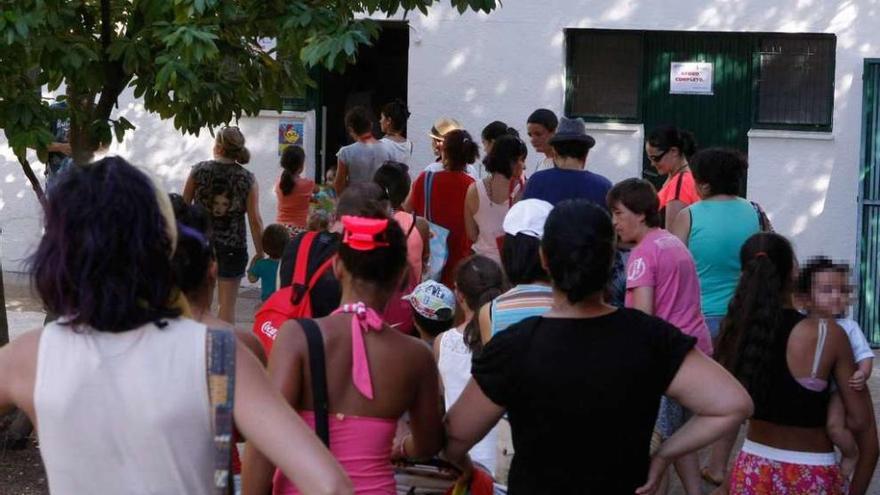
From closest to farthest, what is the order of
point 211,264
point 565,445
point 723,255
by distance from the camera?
point 565,445, point 211,264, point 723,255

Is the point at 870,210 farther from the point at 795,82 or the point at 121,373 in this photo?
the point at 121,373

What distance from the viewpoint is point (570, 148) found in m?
7.80

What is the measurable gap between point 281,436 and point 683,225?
458 cm

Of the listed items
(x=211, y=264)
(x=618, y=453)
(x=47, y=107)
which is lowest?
(x=618, y=453)

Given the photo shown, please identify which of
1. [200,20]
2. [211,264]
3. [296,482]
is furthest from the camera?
[200,20]

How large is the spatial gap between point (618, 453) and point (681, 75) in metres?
8.12

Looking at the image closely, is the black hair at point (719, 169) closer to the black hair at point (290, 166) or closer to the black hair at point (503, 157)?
the black hair at point (503, 157)

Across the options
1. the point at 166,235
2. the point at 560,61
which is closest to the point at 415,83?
the point at 560,61

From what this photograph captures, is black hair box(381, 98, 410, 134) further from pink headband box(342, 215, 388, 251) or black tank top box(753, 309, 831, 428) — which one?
pink headband box(342, 215, 388, 251)

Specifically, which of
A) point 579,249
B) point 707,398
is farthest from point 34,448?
point 707,398

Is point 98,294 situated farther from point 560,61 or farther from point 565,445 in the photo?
point 560,61

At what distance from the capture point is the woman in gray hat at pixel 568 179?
761cm

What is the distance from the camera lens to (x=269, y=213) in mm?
12391

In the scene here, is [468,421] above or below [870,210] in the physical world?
below
